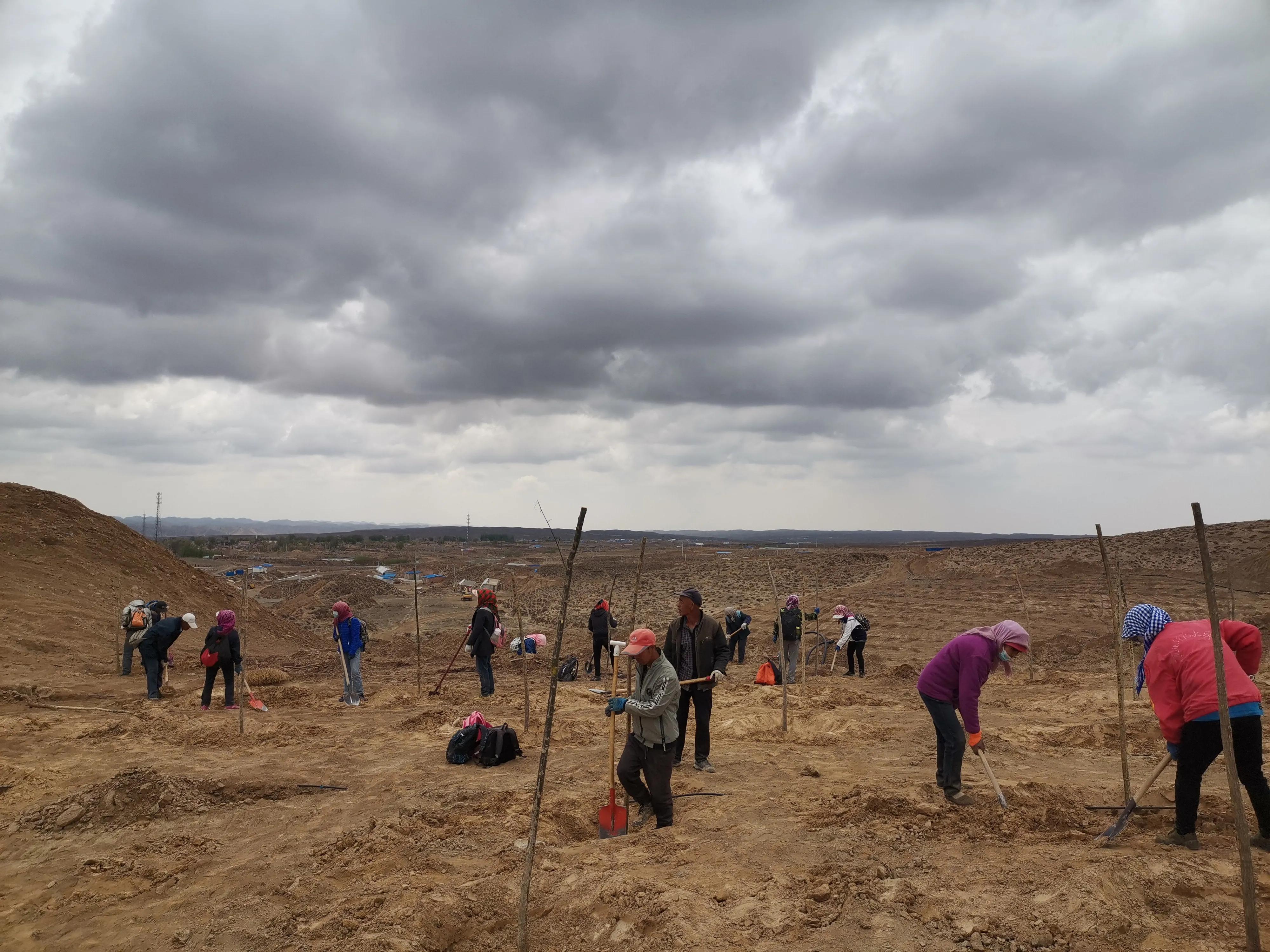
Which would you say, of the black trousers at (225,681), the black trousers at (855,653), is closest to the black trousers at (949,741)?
the black trousers at (855,653)

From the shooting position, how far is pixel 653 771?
600 cm

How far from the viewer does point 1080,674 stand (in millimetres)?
13805

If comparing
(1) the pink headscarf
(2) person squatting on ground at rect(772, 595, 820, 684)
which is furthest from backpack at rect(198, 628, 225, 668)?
(1) the pink headscarf

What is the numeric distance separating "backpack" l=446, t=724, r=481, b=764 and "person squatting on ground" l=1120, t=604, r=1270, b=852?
21.8 feet

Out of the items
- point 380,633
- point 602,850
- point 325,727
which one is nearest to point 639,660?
point 602,850

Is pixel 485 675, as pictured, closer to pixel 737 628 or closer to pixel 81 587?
pixel 737 628

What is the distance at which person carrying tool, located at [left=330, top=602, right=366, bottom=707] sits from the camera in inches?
460

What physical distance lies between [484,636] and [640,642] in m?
6.88

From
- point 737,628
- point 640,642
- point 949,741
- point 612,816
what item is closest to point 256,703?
point 612,816

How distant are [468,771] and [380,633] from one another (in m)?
18.6

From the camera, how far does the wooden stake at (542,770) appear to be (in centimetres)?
409

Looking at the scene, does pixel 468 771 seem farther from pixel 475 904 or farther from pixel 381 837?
pixel 475 904

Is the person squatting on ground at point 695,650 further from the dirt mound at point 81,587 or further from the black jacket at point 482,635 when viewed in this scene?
the dirt mound at point 81,587

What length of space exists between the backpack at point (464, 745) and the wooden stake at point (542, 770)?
13.4 ft
